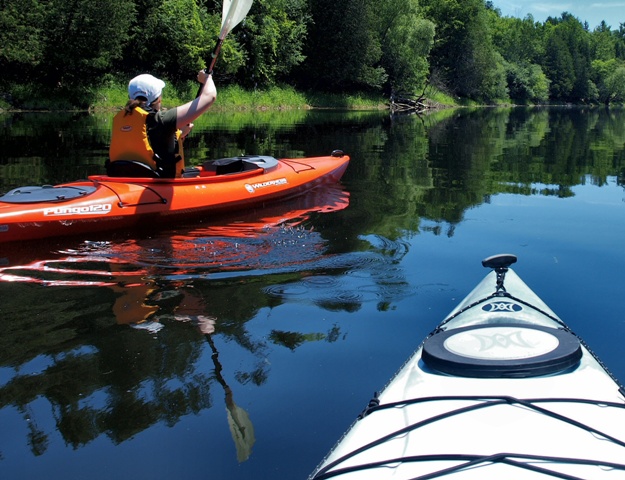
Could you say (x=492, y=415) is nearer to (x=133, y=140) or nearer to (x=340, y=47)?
(x=133, y=140)

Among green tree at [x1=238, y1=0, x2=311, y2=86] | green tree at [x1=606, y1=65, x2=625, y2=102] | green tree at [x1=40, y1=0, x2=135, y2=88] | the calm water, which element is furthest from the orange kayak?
green tree at [x1=606, y1=65, x2=625, y2=102]

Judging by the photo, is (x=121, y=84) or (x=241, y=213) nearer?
(x=241, y=213)

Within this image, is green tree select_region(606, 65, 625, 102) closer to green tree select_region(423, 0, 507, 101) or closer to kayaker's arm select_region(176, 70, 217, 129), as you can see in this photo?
green tree select_region(423, 0, 507, 101)

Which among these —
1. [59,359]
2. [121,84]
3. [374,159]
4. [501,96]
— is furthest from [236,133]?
[501,96]

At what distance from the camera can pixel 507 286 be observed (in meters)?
3.55

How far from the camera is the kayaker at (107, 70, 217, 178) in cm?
614

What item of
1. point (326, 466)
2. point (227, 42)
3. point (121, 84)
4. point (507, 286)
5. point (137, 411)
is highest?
point (227, 42)

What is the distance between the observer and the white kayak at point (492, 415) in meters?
1.90

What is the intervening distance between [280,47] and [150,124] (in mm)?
30902

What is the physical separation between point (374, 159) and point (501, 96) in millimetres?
50397

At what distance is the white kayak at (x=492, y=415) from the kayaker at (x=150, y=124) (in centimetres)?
408

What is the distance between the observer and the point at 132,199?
609 centimetres

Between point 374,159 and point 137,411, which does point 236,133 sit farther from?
point 137,411

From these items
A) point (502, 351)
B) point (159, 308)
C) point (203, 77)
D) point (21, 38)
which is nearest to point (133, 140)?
point (203, 77)
